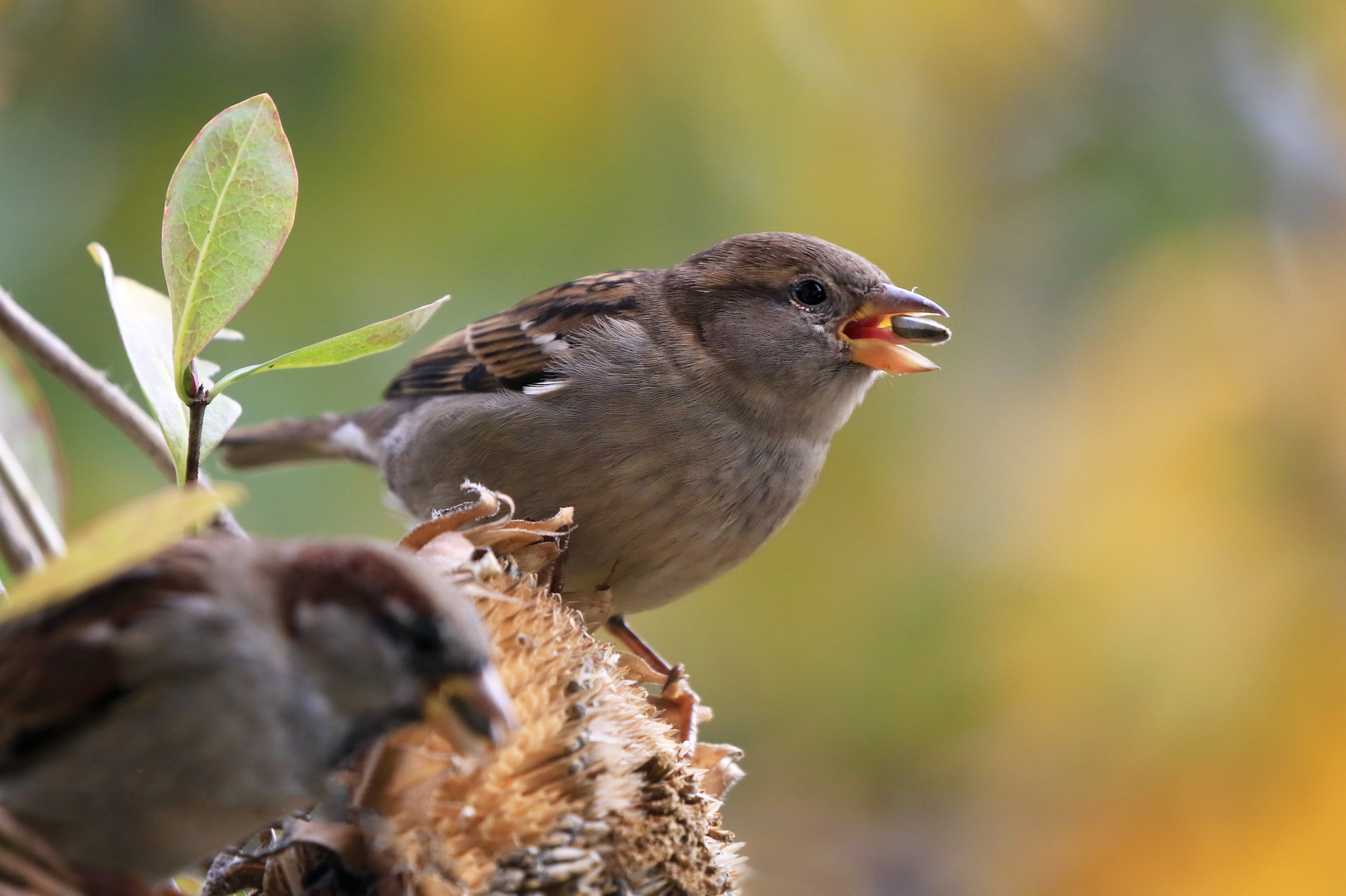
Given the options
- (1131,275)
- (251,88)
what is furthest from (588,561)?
(1131,275)

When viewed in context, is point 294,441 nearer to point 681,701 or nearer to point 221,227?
point 681,701

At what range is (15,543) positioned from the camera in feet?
4.67

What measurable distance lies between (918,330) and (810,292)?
0.27m

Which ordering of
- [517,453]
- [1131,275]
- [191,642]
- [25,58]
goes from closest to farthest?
[191,642], [517,453], [25,58], [1131,275]

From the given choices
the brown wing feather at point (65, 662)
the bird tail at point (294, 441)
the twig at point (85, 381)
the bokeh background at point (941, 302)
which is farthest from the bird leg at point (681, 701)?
the bokeh background at point (941, 302)

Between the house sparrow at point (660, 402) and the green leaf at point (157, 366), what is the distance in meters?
0.74

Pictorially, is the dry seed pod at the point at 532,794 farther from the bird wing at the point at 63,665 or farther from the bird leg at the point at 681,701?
the bird leg at the point at 681,701

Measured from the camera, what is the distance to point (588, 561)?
6.95ft

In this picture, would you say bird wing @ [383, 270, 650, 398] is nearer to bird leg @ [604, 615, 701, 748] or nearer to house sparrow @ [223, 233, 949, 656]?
house sparrow @ [223, 233, 949, 656]

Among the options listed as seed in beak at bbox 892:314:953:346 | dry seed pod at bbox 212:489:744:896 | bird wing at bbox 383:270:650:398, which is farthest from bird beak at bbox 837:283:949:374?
dry seed pod at bbox 212:489:744:896

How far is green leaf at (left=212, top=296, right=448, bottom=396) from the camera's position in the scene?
4.14ft

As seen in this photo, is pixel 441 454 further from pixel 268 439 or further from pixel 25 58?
pixel 25 58

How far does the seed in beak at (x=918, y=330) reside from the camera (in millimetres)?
2281

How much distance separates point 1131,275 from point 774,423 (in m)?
1.91
